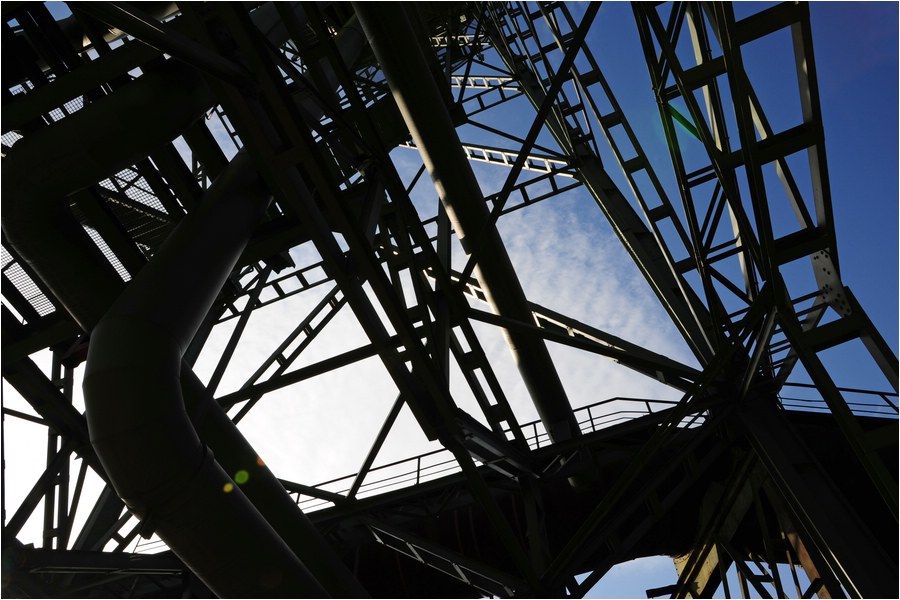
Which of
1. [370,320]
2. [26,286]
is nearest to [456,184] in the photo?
[370,320]

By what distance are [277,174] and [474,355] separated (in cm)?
379

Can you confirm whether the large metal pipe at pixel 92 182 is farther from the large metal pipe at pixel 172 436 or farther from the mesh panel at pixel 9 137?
the mesh panel at pixel 9 137

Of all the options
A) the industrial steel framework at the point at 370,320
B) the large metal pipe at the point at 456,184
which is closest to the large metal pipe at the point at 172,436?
the industrial steel framework at the point at 370,320

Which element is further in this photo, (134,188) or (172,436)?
(134,188)

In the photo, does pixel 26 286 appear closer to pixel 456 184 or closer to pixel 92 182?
pixel 92 182

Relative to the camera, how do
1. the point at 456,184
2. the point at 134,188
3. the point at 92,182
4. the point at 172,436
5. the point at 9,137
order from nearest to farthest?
the point at 172,436 → the point at 92,182 → the point at 9,137 → the point at 456,184 → the point at 134,188

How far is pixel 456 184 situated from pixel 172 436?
4.86 meters

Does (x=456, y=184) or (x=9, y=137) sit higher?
(x=456, y=184)

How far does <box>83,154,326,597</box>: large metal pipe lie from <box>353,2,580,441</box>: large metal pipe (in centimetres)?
293

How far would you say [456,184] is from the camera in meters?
8.23

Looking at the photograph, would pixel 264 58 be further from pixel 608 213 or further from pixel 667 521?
pixel 667 521

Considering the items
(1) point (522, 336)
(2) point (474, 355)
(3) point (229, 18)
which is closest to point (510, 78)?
(1) point (522, 336)

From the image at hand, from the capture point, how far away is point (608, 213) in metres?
9.93

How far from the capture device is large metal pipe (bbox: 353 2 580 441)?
6.88 metres
